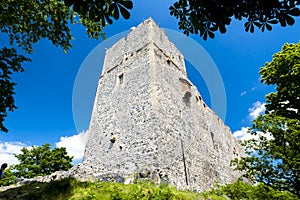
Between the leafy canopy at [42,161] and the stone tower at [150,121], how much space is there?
8827 mm

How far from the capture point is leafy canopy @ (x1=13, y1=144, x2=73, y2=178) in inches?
708

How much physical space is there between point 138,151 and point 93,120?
16.1ft

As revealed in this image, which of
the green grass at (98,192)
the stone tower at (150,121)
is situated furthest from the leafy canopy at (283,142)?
the stone tower at (150,121)

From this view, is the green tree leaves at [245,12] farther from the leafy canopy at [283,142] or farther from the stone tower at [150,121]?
the stone tower at [150,121]

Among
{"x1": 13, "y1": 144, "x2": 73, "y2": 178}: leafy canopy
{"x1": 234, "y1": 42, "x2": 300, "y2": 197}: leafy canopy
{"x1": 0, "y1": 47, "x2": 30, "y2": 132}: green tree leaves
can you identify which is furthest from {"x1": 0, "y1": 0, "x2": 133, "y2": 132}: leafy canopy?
{"x1": 13, "y1": 144, "x2": 73, "y2": 178}: leafy canopy

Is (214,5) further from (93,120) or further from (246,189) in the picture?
(93,120)

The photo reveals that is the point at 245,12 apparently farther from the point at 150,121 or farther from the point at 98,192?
the point at 150,121

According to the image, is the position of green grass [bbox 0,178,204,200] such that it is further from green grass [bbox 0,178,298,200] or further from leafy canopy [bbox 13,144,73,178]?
leafy canopy [bbox 13,144,73,178]

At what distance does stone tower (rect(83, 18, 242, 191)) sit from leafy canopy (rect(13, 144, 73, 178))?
883 centimetres

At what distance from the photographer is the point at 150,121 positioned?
31.6ft

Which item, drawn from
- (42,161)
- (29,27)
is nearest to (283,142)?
(29,27)

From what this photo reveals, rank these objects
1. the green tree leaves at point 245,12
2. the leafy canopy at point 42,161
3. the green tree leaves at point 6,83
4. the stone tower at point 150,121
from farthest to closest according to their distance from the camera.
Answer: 1. the leafy canopy at point 42,161
2. the stone tower at point 150,121
3. the green tree leaves at point 6,83
4. the green tree leaves at point 245,12

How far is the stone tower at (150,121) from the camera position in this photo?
909 cm

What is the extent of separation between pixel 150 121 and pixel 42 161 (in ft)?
44.8
